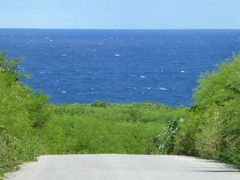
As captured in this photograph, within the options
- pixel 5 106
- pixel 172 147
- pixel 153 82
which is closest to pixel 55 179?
pixel 5 106

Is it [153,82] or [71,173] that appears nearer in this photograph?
[71,173]

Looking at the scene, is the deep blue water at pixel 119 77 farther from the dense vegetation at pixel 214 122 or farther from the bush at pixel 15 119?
the dense vegetation at pixel 214 122

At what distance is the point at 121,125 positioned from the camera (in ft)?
154

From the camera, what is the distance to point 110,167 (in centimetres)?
1980

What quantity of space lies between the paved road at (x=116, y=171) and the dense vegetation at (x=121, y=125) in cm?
91

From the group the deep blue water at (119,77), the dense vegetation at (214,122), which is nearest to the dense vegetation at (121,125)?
the dense vegetation at (214,122)

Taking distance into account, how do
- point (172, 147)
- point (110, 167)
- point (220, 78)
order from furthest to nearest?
point (172, 147) → point (220, 78) → point (110, 167)

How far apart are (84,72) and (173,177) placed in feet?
382

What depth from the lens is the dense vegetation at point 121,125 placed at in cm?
2245

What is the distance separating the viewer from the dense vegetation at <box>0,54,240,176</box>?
22453 millimetres

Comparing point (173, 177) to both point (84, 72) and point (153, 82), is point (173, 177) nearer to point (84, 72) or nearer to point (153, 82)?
point (153, 82)

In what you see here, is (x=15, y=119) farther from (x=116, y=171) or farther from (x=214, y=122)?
(x=214, y=122)

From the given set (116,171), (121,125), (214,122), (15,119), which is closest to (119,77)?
(121,125)

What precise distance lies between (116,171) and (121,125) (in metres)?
28.4
